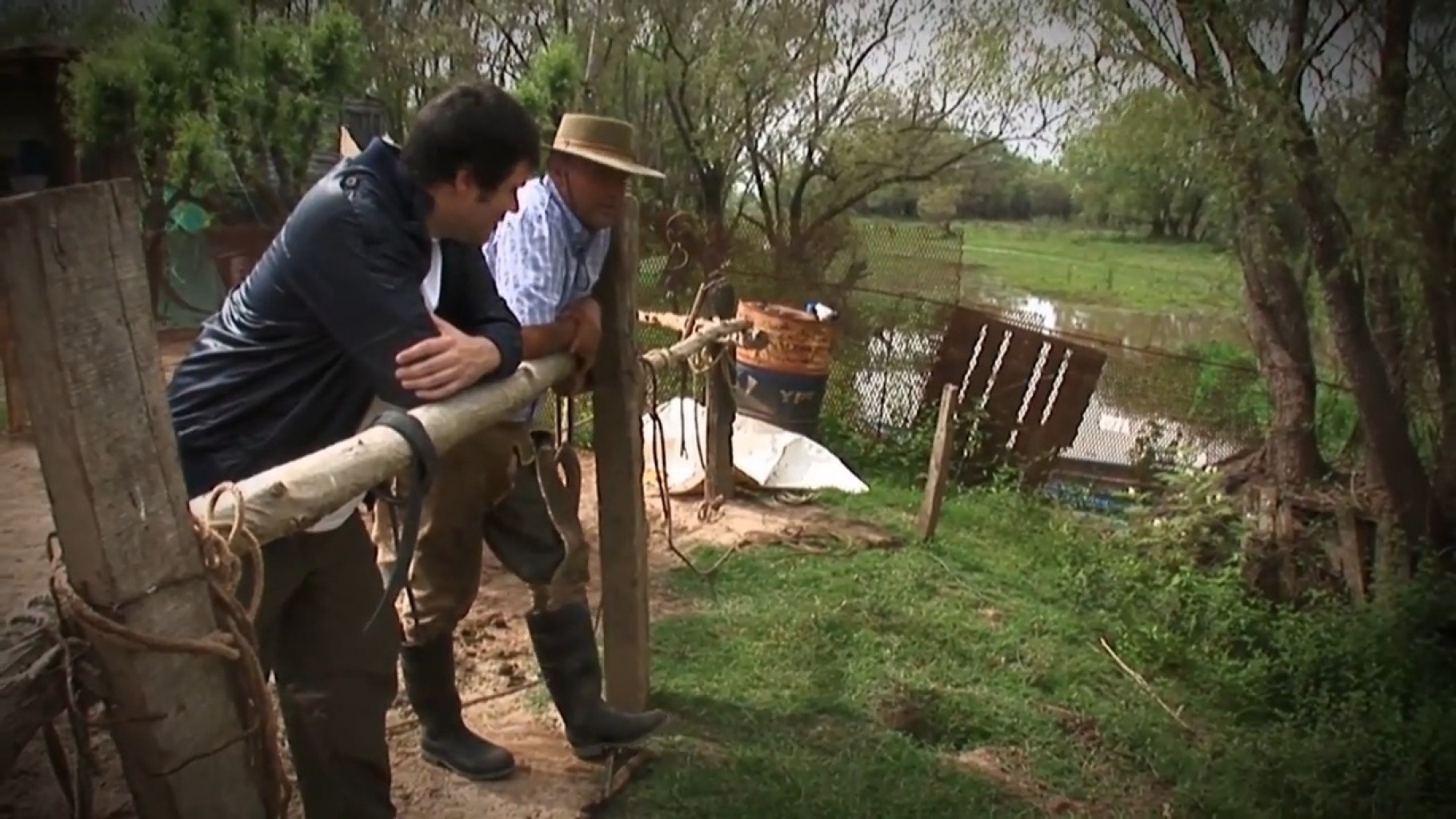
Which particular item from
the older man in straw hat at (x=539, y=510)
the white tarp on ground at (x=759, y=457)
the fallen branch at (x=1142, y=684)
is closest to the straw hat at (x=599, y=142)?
the older man in straw hat at (x=539, y=510)

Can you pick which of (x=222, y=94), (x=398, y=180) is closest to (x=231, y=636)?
(x=398, y=180)

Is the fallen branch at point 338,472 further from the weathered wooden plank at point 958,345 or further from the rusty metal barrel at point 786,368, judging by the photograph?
the weathered wooden plank at point 958,345

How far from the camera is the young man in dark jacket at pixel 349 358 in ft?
6.43

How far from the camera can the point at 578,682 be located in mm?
3291

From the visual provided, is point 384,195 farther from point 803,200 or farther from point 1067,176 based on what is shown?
point 1067,176

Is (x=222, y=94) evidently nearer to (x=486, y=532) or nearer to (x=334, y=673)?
(x=486, y=532)

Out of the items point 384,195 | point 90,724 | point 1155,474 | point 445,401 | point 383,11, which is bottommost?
point 1155,474

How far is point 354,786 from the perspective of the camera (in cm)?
237

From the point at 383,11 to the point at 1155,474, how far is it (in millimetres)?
13700

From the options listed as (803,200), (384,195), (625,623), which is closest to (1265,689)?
(625,623)

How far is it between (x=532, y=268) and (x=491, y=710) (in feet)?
4.93

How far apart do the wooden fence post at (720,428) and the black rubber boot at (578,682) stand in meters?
2.65

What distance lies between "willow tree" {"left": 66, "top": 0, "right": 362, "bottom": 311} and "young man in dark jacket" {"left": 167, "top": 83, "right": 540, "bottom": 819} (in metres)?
7.48

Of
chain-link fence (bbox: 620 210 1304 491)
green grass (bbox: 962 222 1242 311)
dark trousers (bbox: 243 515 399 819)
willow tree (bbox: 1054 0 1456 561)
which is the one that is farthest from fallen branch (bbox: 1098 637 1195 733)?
green grass (bbox: 962 222 1242 311)
